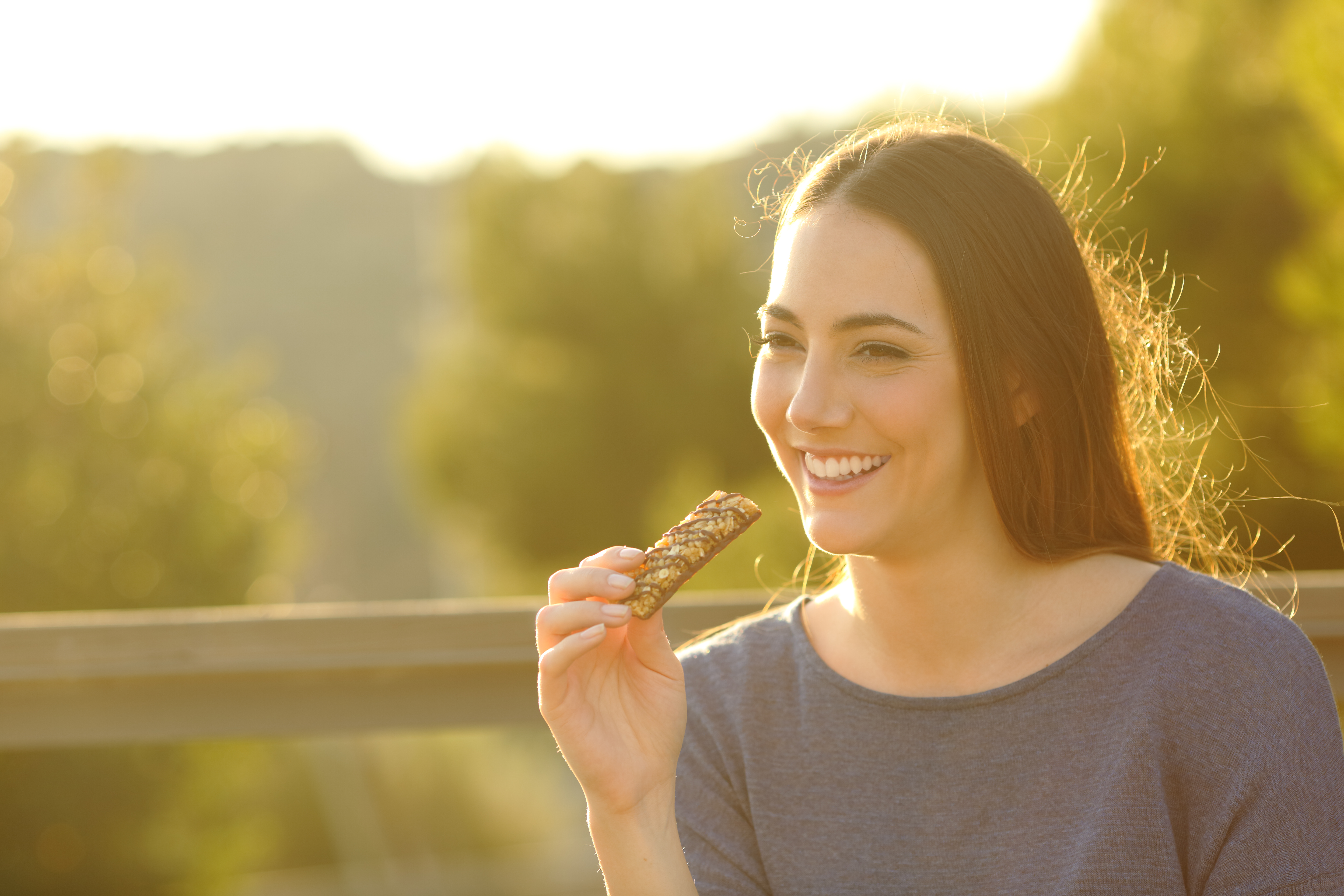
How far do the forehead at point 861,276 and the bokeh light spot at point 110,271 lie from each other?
10565 millimetres

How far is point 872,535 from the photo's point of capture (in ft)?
5.71

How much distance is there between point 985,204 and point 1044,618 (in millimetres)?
669

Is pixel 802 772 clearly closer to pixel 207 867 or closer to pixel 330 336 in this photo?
pixel 207 867

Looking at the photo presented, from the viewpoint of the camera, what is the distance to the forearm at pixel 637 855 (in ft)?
5.42

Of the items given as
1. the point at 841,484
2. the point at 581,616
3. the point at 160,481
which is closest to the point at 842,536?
the point at 841,484

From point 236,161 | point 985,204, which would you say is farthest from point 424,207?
point 985,204

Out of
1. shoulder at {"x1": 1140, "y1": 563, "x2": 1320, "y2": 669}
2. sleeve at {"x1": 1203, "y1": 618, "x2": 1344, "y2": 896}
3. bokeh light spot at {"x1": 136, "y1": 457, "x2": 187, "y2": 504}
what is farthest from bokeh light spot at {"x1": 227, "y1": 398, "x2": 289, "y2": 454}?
sleeve at {"x1": 1203, "y1": 618, "x2": 1344, "y2": 896}

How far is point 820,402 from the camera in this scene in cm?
169

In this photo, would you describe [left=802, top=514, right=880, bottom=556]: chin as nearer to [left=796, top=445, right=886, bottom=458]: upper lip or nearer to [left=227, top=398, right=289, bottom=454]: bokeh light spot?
[left=796, top=445, right=886, bottom=458]: upper lip

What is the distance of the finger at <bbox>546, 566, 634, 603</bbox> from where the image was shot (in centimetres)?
160

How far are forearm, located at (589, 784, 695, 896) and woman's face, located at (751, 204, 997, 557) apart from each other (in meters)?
0.49

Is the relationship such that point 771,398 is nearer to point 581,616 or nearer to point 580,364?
point 581,616

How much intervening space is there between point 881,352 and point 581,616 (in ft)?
1.94

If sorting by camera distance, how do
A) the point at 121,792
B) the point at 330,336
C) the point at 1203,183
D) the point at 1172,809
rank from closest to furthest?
the point at 1172,809, the point at 121,792, the point at 1203,183, the point at 330,336
